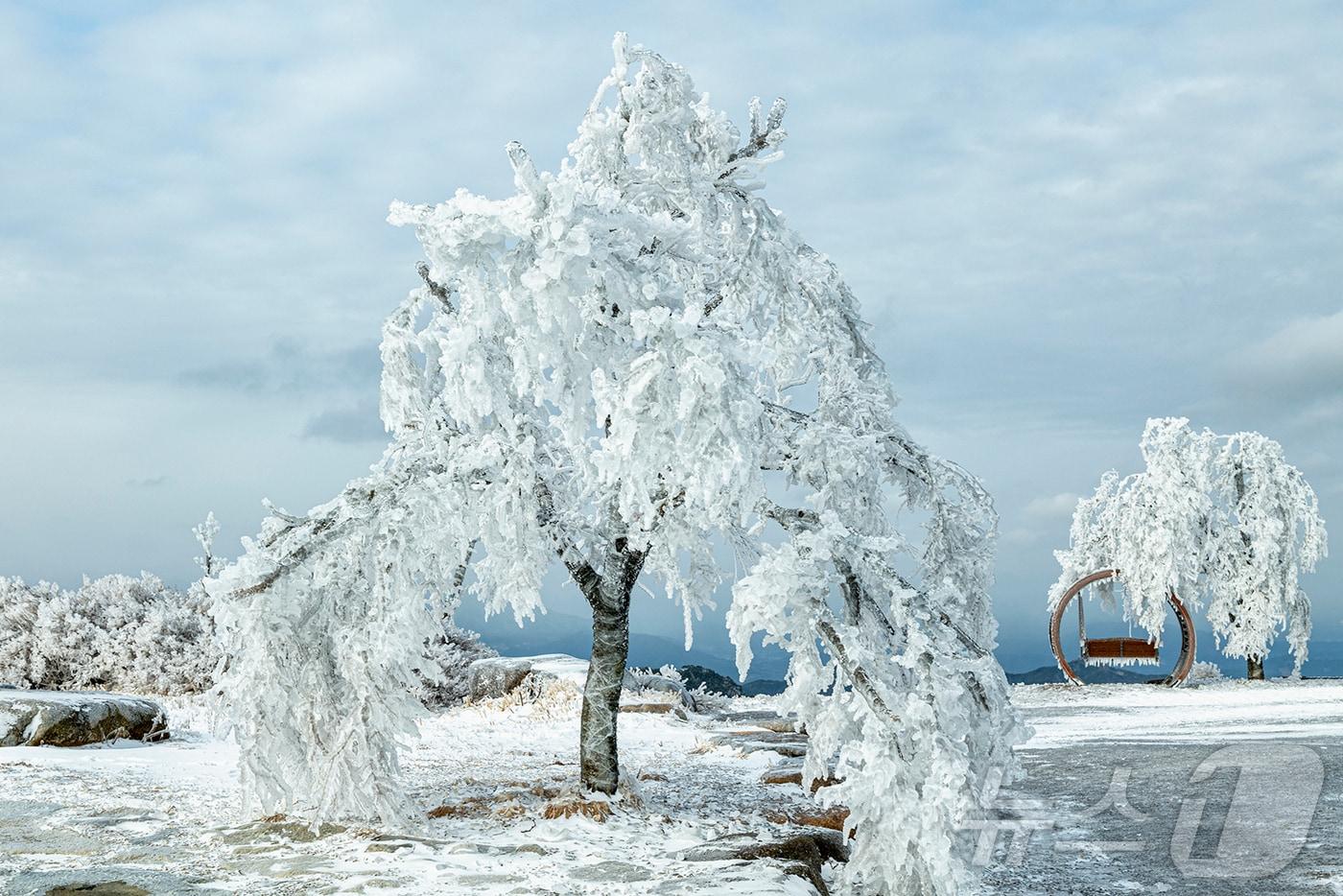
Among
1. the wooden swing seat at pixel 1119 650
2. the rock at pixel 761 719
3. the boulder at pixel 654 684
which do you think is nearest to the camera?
the rock at pixel 761 719

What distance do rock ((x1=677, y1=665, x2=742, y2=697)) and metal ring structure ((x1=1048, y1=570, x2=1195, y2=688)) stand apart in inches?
242

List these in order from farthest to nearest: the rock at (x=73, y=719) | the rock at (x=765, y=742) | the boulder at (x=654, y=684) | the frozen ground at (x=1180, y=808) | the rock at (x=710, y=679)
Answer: the rock at (x=710, y=679) < the boulder at (x=654, y=684) < the rock at (x=765, y=742) < the rock at (x=73, y=719) < the frozen ground at (x=1180, y=808)

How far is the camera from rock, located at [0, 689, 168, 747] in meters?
10.3

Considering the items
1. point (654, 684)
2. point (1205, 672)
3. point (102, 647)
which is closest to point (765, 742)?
point (654, 684)

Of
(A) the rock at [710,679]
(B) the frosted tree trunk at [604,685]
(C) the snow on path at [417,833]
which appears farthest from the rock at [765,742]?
(A) the rock at [710,679]

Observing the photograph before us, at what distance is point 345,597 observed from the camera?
6758 mm

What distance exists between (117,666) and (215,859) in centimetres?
1063

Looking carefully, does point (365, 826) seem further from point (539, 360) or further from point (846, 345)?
point (846, 345)

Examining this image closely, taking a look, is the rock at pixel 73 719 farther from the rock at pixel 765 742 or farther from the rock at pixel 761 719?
the rock at pixel 761 719

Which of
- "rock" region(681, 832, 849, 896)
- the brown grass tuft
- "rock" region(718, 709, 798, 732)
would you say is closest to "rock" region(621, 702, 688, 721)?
"rock" region(718, 709, 798, 732)

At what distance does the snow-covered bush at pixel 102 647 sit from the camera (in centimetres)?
Result: 1502

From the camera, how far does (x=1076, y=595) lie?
2056cm

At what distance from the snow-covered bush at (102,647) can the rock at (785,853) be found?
10554mm

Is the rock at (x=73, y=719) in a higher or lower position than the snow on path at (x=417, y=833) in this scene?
higher
